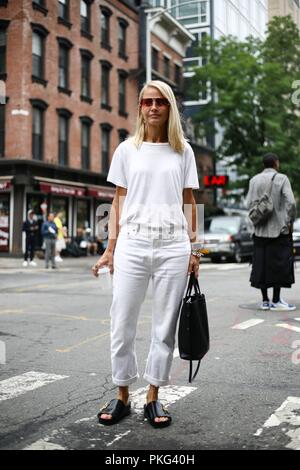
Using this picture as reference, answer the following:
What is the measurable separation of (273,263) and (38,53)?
22272 mm

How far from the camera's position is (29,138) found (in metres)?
26.7

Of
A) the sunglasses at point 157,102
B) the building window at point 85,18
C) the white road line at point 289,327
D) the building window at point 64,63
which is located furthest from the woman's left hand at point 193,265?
the building window at point 85,18

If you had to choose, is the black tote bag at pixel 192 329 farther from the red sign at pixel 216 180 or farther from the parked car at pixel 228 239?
the red sign at pixel 216 180

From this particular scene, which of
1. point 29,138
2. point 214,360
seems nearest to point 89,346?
point 214,360

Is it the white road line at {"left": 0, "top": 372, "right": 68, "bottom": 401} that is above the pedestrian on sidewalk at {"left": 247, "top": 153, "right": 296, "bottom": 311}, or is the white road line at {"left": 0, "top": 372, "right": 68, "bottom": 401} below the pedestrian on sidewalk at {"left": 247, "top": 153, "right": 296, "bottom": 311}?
below

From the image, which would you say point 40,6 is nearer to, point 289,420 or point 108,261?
point 108,261

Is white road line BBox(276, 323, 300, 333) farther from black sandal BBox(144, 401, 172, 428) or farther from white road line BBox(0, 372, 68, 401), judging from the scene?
black sandal BBox(144, 401, 172, 428)

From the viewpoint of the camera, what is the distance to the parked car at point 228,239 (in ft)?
72.9

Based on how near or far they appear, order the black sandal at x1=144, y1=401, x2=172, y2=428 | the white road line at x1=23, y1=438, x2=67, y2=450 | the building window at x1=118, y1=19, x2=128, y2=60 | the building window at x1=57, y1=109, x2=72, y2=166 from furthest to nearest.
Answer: the building window at x1=118, y1=19, x2=128, y2=60, the building window at x1=57, y1=109, x2=72, y2=166, the black sandal at x1=144, y1=401, x2=172, y2=428, the white road line at x1=23, y1=438, x2=67, y2=450

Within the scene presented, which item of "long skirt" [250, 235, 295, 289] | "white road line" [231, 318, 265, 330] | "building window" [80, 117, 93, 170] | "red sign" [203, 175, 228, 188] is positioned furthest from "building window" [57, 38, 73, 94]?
"white road line" [231, 318, 265, 330]

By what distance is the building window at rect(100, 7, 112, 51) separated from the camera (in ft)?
105

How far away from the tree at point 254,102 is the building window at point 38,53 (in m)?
7.93

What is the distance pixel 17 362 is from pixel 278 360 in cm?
225

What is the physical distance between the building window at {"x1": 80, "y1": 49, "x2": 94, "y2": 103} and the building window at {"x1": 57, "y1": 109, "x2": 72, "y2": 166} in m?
1.71
